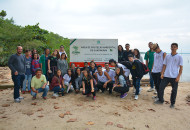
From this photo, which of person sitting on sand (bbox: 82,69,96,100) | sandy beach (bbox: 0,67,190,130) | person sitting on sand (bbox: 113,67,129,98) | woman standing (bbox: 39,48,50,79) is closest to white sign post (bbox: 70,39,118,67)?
woman standing (bbox: 39,48,50,79)

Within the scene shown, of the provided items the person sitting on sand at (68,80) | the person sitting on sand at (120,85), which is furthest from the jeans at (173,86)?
the person sitting on sand at (68,80)

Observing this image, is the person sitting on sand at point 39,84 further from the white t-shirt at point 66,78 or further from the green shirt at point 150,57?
the green shirt at point 150,57

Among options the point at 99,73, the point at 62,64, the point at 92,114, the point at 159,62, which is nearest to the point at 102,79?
the point at 99,73

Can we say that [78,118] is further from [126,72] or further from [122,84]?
[126,72]

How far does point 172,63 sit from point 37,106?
14.6 feet

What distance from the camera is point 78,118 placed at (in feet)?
12.4

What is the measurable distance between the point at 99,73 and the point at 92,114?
2237 millimetres

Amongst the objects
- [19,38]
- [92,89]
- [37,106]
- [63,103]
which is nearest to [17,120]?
[37,106]

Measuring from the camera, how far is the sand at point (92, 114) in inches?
136

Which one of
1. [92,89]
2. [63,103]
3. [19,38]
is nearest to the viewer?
[63,103]

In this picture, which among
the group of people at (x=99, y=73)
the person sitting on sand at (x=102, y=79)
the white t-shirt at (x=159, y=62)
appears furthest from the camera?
the person sitting on sand at (x=102, y=79)

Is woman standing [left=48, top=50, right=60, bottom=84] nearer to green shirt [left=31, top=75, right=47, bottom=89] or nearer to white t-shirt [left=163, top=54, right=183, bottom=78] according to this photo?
green shirt [left=31, top=75, right=47, bottom=89]

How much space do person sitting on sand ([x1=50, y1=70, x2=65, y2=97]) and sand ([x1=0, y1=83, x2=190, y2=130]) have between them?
0.32 meters

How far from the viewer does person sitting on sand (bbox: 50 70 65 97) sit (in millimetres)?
5621
